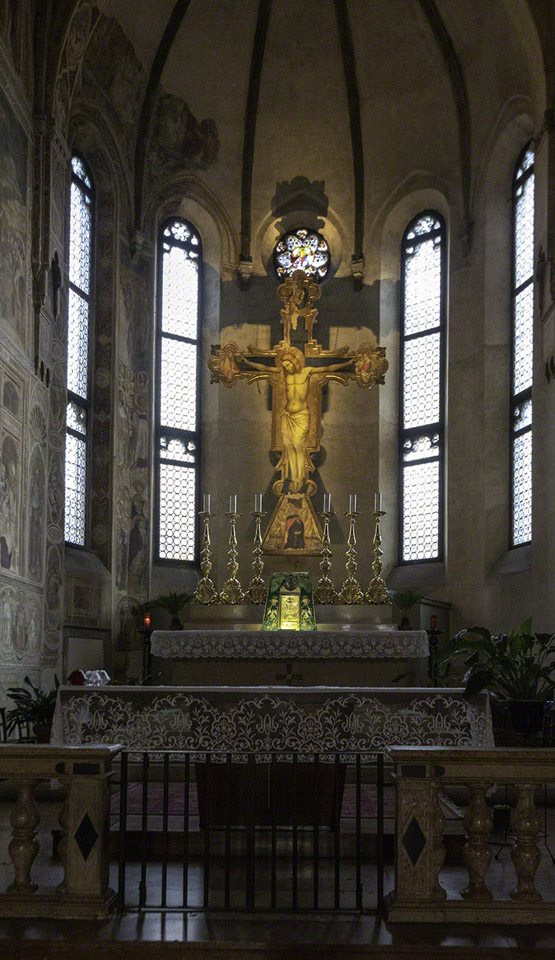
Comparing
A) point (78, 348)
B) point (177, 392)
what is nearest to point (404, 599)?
point (177, 392)

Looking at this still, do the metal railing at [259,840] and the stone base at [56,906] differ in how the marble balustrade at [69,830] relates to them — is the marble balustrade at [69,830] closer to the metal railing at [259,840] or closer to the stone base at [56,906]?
the stone base at [56,906]

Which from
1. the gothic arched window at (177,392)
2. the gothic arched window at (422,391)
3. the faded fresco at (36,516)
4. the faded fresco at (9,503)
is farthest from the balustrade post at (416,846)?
the gothic arched window at (177,392)

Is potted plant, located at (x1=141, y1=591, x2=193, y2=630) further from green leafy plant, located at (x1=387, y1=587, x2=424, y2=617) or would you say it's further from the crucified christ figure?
green leafy plant, located at (x1=387, y1=587, x2=424, y2=617)

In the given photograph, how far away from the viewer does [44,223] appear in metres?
14.2

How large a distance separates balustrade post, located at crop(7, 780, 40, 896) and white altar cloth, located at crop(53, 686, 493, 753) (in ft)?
7.68

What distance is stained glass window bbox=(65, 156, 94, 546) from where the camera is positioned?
16219mm

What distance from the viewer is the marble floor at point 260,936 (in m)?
5.57

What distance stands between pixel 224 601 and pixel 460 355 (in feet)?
20.4

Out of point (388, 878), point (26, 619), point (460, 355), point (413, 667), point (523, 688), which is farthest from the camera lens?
point (460, 355)

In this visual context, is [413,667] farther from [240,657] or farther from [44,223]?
[44,223]

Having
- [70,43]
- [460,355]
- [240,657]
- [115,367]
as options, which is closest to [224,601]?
[240,657]

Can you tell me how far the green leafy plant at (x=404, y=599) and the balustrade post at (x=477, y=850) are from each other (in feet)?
31.2

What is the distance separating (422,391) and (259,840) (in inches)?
439

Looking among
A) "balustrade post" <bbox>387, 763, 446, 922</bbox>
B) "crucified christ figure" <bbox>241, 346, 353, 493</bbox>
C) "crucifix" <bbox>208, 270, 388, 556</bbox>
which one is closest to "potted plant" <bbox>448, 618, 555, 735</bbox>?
"balustrade post" <bbox>387, 763, 446, 922</bbox>
